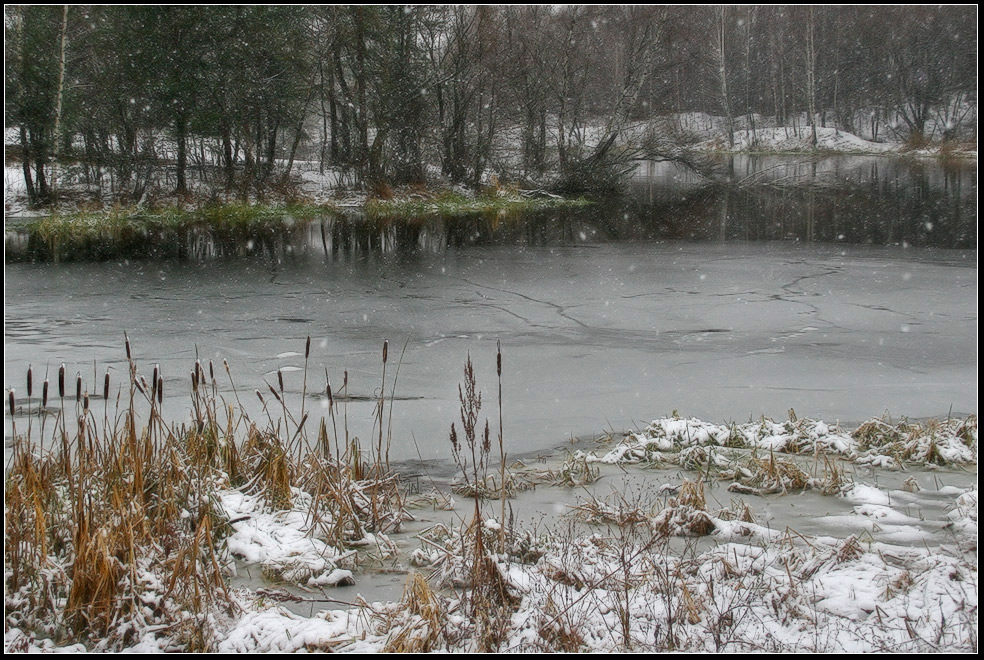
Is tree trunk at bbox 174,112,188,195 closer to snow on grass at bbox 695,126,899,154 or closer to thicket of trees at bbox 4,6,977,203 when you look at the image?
thicket of trees at bbox 4,6,977,203

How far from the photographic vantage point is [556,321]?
30.9 ft

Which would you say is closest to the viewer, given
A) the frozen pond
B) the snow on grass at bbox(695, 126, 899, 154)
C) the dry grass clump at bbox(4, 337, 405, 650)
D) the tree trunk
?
the dry grass clump at bbox(4, 337, 405, 650)

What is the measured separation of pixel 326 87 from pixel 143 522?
26.2 meters

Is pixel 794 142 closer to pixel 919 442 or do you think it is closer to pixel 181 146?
pixel 181 146

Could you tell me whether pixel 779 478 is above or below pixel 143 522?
below

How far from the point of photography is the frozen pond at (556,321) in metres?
6.53

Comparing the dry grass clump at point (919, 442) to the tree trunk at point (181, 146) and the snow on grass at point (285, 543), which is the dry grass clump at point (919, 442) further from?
the tree trunk at point (181, 146)

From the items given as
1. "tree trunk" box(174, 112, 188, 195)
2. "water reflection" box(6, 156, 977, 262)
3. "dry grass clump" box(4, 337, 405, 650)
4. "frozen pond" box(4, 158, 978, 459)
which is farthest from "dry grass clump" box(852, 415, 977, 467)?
"tree trunk" box(174, 112, 188, 195)

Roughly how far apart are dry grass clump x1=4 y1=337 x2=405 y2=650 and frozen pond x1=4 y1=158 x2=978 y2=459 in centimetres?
125

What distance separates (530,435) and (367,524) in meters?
1.98

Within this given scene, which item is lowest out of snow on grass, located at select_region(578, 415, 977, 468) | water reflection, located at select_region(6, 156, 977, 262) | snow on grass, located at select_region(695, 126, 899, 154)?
snow on grass, located at select_region(578, 415, 977, 468)

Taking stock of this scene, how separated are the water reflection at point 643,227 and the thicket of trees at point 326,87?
3.91m

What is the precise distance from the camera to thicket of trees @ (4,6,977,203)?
2219 centimetres

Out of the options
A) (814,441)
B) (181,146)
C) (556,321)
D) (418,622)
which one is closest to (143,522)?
(418,622)
